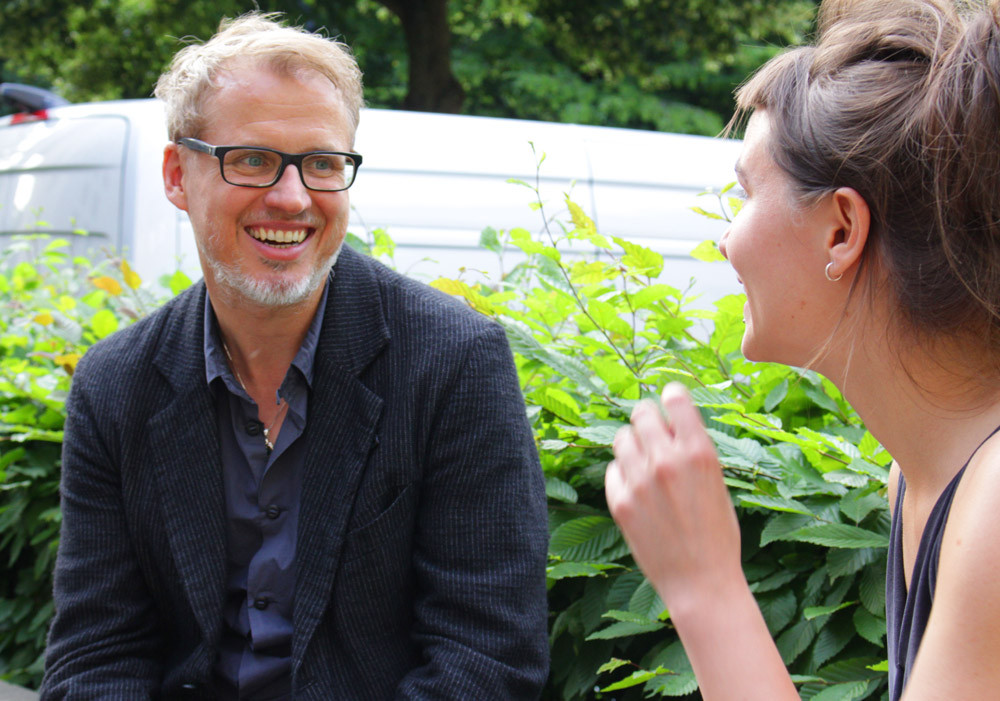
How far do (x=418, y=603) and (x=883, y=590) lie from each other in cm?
92

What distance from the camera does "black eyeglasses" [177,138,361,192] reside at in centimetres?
234

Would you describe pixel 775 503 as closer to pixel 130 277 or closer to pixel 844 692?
pixel 844 692

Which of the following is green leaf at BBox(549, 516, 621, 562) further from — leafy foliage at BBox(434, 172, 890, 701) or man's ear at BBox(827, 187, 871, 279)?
man's ear at BBox(827, 187, 871, 279)

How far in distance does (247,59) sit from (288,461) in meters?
0.94

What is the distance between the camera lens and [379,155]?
7320mm

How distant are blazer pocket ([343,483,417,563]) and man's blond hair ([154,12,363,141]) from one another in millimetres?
988

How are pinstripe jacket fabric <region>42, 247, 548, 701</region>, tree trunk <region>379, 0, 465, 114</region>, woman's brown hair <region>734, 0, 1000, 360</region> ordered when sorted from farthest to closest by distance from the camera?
tree trunk <region>379, 0, 465, 114</region>, pinstripe jacket fabric <region>42, 247, 548, 701</region>, woman's brown hair <region>734, 0, 1000, 360</region>

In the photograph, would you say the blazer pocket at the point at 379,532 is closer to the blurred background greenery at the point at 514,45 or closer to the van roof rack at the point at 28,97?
the van roof rack at the point at 28,97

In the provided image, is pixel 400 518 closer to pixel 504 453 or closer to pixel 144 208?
pixel 504 453

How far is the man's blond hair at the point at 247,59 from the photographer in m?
2.36

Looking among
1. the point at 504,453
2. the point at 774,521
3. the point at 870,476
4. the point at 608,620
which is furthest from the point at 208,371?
the point at 870,476

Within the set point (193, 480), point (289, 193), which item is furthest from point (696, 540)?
point (289, 193)

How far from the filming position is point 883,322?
1.47 m

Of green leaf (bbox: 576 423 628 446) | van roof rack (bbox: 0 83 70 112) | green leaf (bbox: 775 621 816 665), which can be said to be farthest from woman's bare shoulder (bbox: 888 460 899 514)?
van roof rack (bbox: 0 83 70 112)
